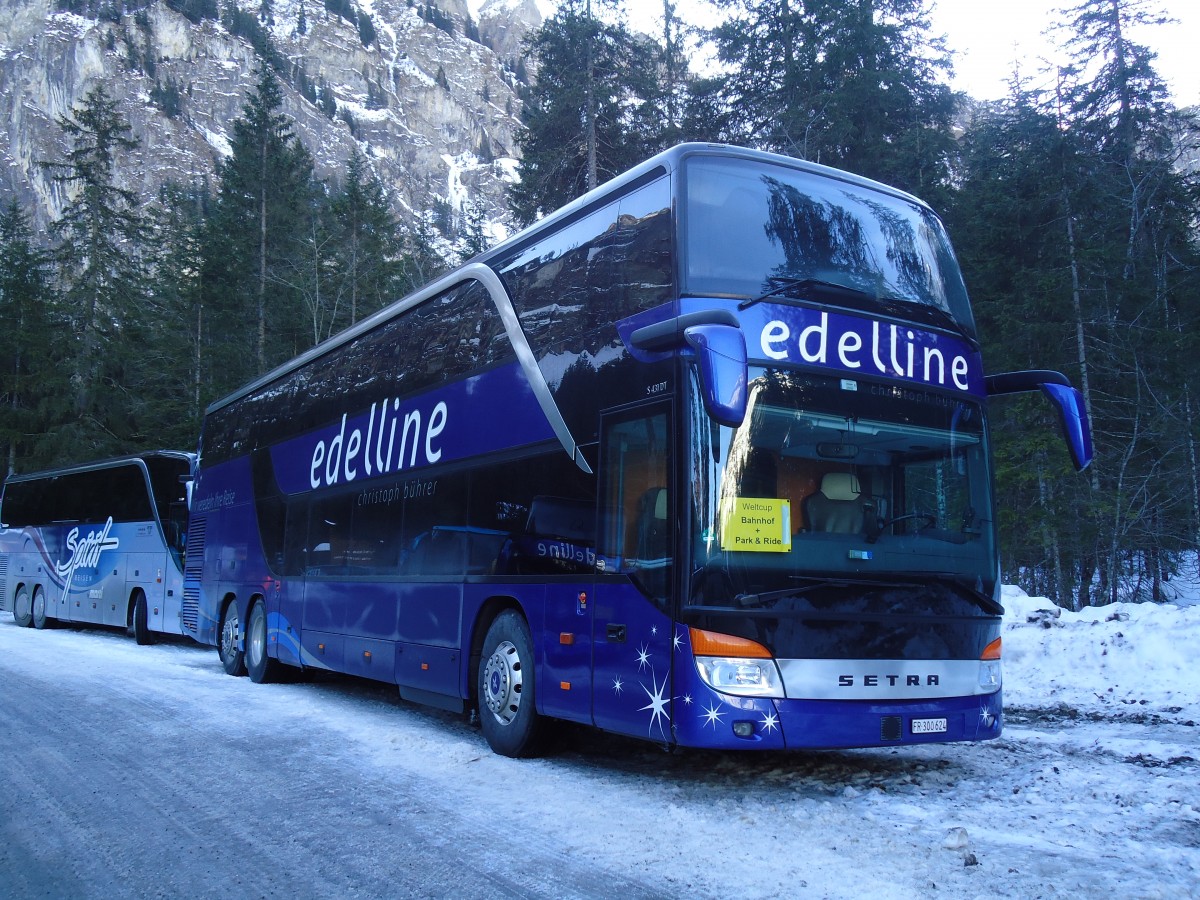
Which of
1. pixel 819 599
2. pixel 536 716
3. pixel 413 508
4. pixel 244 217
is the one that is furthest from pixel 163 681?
pixel 244 217

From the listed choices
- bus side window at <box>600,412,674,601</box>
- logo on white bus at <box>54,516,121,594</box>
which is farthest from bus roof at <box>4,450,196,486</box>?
bus side window at <box>600,412,674,601</box>

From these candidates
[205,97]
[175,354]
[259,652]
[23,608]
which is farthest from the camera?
[205,97]

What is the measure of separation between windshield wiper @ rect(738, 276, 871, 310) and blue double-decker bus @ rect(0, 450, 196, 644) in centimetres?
1390

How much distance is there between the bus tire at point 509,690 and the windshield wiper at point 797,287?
3.02 metres

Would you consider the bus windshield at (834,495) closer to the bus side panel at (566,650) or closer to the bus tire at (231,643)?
the bus side panel at (566,650)

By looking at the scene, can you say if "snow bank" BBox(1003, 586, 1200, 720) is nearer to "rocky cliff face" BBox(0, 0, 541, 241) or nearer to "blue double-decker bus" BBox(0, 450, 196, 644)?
"blue double-decker bus" BBox(0, 450, 196, 644)

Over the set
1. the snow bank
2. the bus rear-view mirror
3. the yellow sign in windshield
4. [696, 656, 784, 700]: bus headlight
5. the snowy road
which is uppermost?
the bus rear-view mirror

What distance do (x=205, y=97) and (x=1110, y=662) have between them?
573 feet

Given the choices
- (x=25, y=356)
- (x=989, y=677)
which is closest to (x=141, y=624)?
(x=989, y=677)

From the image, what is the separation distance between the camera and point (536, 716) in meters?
7.33

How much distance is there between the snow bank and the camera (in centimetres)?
940

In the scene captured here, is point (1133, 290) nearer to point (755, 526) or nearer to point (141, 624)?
point (755, 526)

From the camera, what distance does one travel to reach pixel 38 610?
23.6 metres

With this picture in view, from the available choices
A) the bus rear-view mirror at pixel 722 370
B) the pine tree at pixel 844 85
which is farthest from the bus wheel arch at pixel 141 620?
the pine tree at pixel 844 85
